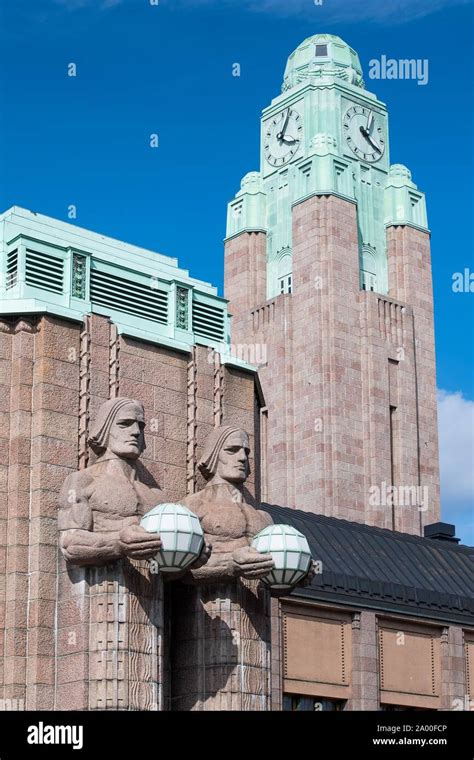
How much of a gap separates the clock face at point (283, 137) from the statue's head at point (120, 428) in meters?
56.2

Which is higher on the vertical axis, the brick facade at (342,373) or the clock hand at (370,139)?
the clock hand at (370,139)

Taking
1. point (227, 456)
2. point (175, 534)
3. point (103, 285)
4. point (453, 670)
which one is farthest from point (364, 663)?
point (175, 534)

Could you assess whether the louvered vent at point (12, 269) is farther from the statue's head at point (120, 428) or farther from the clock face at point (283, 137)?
the clock face at point (283, 137)

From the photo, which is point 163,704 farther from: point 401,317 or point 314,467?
point 401,317

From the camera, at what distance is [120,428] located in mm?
23391

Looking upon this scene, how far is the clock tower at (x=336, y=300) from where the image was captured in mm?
71312

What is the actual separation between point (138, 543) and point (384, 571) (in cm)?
1997

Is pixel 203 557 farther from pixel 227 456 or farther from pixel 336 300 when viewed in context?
pixel 336 300

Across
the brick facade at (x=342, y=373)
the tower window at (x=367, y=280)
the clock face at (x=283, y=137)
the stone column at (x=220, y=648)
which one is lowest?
the stone column at (x=220, y=648)

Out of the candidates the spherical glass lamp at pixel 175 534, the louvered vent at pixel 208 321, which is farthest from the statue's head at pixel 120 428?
the louvered vent at pixel 208 321

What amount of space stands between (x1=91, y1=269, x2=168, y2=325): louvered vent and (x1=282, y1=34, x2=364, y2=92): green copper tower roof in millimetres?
54436

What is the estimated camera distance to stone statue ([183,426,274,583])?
76.0ft

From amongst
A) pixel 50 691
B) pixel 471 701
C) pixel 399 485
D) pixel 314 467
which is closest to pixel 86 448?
pixel 50 691

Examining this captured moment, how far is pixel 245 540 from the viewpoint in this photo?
24062mm
